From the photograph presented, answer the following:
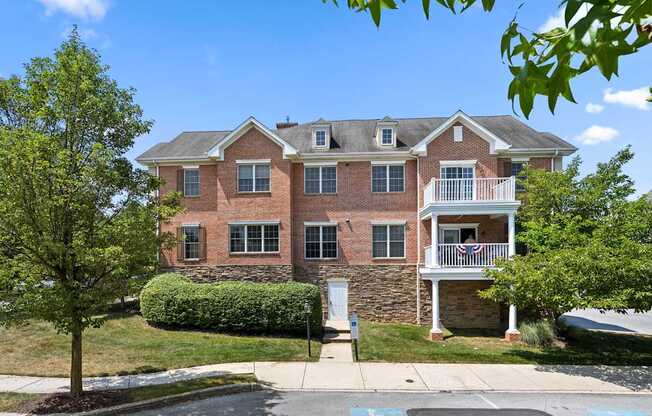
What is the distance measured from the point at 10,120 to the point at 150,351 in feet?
26.8

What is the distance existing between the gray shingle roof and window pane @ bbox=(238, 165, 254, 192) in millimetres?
2159

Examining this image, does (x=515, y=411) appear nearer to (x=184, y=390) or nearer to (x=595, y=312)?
(x=184, y=390)

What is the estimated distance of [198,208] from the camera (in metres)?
21.1

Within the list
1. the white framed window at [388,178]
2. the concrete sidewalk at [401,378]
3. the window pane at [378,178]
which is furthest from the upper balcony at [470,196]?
the concrete sidewalk at [401,378]

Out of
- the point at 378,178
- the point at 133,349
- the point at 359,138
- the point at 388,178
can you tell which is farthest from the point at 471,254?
the point at 133,349

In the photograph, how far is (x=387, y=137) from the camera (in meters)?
20.8

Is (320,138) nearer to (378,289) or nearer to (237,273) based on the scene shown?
(237,273)

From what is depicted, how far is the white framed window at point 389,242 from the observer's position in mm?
20500

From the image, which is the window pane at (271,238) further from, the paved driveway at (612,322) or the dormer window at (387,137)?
the paved driveway at (612,322)

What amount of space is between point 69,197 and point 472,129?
17.0 m

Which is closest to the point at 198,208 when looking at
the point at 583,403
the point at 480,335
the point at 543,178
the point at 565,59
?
the point at 480,335

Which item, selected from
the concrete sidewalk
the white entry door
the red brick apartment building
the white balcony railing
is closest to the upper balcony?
the red brick apartment building

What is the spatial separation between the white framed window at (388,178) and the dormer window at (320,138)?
2868mm

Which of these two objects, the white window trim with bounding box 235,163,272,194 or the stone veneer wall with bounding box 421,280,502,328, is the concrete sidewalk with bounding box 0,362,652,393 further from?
the white window trim with bounding box 235,163,272,194
